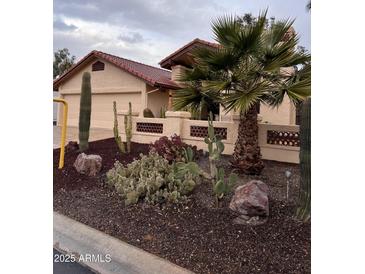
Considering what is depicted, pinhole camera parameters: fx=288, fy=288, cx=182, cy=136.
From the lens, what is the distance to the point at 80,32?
3.04 meters

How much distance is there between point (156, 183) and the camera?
375cm

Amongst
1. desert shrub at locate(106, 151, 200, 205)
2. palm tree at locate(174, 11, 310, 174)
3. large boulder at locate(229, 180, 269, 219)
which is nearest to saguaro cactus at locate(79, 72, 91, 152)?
desert shrub at locate(106, 151, 200, 205)

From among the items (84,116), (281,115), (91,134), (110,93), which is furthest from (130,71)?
(281,115)

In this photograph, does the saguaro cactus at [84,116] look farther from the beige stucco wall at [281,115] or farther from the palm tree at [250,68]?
the beige stucco wall at [281,115]

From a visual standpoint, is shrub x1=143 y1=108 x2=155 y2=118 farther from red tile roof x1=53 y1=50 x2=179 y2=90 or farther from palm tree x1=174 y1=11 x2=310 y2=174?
palm tree x1=174 y1=11 x2=310 y2=174

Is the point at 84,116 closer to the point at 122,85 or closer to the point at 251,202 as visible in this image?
the point at 251,202

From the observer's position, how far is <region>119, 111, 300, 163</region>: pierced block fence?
17.9ft

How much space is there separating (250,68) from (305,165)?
6.30 ft

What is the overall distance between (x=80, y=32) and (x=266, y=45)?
2.55 meters

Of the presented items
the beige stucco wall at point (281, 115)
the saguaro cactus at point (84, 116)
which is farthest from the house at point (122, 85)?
the saguaro cactus at point (84, 116)

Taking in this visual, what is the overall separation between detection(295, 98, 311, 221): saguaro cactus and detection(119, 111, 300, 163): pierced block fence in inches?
101
